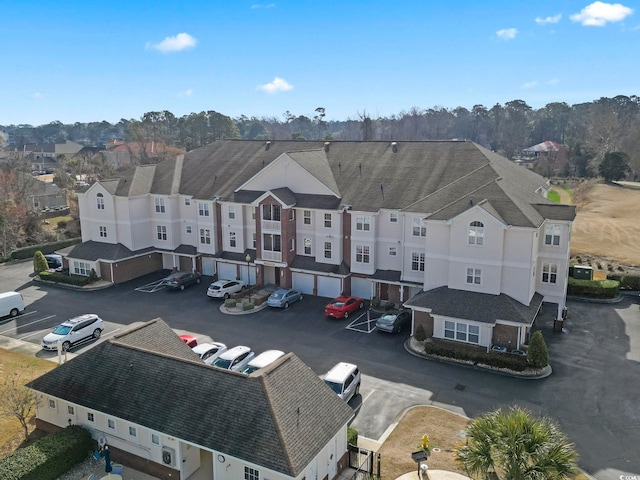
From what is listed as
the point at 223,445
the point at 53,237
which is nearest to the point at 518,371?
the point at 223,445

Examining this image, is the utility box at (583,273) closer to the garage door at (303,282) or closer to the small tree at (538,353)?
the small tree at (538,353)

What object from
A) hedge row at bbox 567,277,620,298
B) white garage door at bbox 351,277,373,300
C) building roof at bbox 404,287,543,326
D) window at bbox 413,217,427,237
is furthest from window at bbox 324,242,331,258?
hedge row at bbox 567,277,620,298

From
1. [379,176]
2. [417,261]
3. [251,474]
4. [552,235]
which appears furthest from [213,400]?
[379,176]

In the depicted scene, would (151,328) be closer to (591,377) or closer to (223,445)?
(223,445)

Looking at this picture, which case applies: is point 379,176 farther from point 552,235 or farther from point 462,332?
point 462,332

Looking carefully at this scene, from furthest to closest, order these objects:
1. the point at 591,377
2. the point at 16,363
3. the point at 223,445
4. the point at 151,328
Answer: the point at 16,363 < the point at 591,377 < the point at 151,328 < the point at 223,445

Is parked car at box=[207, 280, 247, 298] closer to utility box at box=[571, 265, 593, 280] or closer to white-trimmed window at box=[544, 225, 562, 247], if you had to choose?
white-trimmed window at box=[544, 225, 562, 247]
